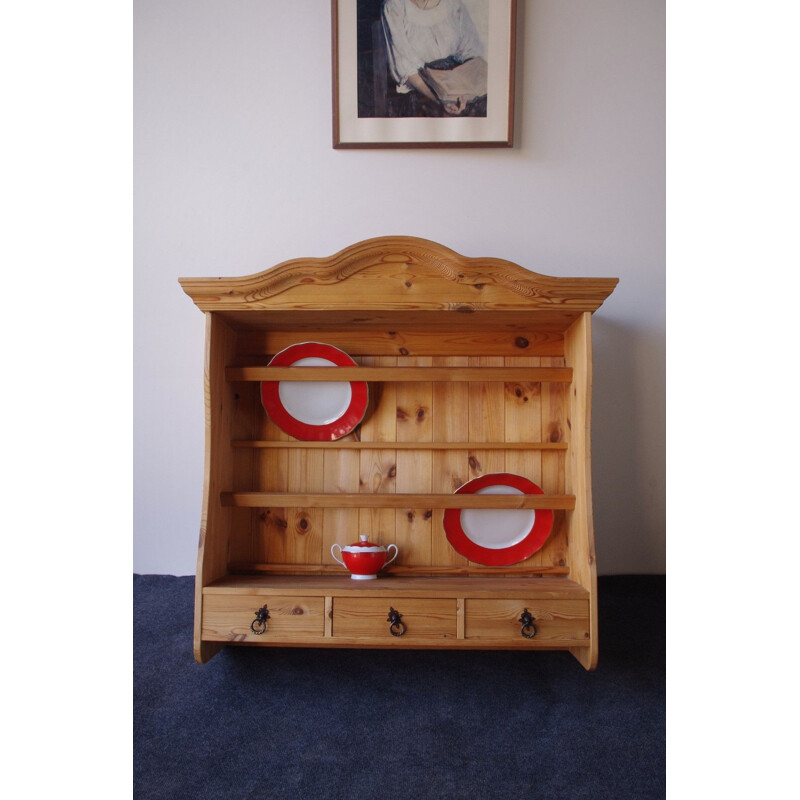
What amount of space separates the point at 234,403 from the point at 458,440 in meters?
0.62

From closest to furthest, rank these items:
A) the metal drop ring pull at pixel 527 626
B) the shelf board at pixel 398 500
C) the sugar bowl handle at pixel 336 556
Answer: the metal drop ring pull at pixel 527 626
the shelf board at pixel 398 500
the sugar bowl handle at pixel 336 556

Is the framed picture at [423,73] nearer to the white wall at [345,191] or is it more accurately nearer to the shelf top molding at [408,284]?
the white wall at [345,191]

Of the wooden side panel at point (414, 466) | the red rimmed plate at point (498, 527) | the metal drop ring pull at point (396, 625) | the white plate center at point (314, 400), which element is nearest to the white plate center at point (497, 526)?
the red rimmed plate at point (498, 527)

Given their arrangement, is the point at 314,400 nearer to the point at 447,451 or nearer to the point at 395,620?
the point at 447,451

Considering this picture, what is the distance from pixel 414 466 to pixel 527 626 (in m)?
0.51

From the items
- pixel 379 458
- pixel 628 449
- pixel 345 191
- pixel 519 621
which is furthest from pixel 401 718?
pixel 345 191

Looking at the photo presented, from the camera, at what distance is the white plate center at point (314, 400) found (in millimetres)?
1741

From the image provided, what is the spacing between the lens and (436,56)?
1849mm

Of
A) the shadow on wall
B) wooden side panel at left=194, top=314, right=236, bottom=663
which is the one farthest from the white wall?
wooden side panel at left=194, top=314, right=236, bottom=663

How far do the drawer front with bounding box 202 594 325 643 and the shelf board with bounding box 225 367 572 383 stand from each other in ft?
1.77

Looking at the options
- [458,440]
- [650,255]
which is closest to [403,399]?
[458,440]

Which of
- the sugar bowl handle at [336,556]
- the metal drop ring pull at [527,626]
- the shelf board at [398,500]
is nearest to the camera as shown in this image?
the metal drop ring pull at [527,626]

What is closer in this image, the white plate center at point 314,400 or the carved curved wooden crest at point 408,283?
the carved curved wooden crest at point 408,283
